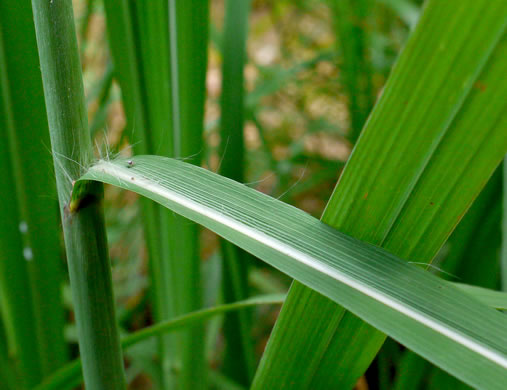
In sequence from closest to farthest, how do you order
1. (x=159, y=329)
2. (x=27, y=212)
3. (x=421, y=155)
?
(x=421, y=155), (x=159, y=329), (x=27, y=212)

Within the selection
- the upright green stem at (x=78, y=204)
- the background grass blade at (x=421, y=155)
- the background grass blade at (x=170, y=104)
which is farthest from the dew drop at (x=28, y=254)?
the background grass blade at (x=421, y=155)

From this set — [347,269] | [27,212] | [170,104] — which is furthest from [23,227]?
[347,269]

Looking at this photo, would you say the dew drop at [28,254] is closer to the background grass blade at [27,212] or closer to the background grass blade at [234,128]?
the background grass blade at [27,212]

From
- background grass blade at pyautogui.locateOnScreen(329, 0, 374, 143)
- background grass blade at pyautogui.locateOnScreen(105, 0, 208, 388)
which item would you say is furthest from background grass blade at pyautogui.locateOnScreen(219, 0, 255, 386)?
background grass blade at pyautogui.locateOnScreen(329, 0, 374, 143)

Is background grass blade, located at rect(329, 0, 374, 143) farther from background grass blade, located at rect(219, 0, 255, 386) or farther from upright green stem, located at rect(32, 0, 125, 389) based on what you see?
upright green stem, located at rect(32, 0, 125, 389)

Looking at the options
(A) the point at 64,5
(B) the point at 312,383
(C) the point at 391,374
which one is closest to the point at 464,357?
(B) the point at 312,383

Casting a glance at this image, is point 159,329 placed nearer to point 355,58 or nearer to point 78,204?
point 78,204
